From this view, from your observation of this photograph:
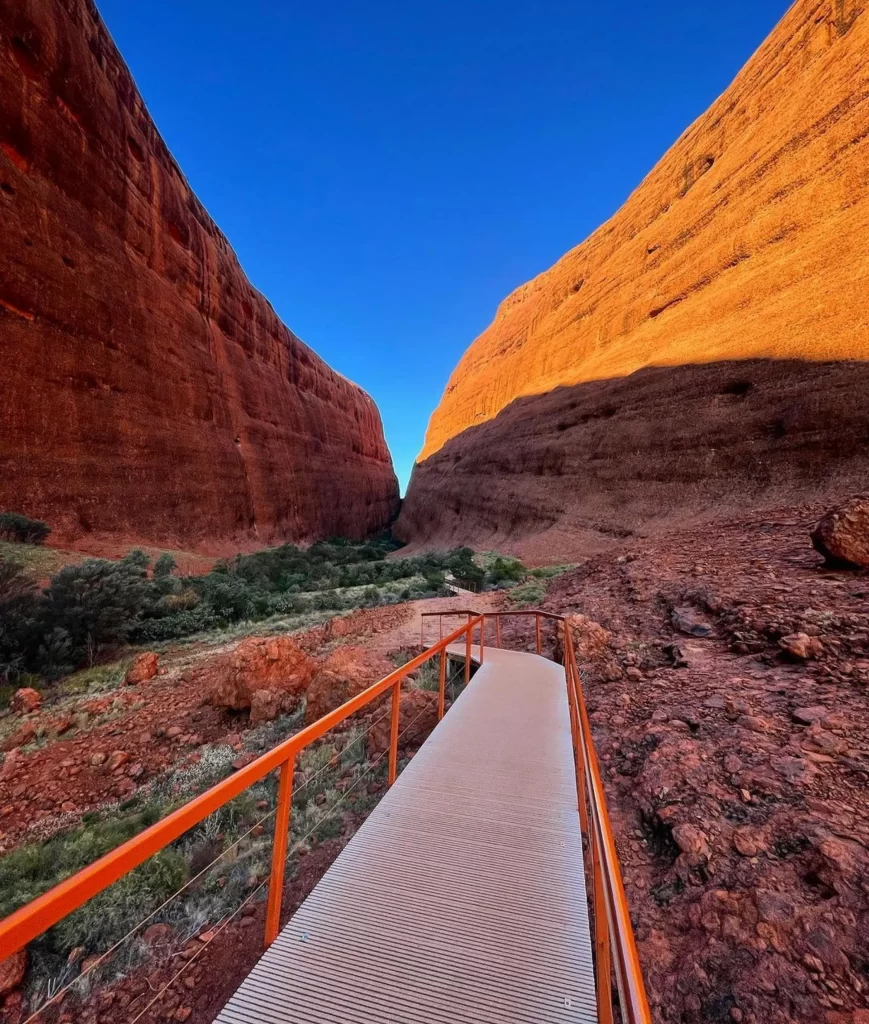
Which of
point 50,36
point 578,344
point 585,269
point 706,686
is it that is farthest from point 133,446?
point 585,269

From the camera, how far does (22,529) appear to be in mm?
13312

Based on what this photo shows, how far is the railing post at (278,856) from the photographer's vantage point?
2088mm

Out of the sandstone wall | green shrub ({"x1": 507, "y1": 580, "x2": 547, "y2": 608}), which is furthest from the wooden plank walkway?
the sandstone wall

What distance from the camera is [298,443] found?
3244 centimetres

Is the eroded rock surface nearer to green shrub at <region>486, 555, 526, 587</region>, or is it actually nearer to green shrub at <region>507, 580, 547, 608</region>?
green shrub at <region>507, 580, 547, 608</region>

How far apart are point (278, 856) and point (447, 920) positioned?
2.72 ft

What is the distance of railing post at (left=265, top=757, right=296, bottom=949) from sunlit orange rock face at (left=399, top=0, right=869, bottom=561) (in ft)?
53.7

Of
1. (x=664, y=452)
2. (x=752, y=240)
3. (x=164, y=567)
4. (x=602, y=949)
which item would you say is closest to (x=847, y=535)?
(x=602, y=949)

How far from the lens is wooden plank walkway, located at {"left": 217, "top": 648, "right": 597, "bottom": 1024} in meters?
1.69

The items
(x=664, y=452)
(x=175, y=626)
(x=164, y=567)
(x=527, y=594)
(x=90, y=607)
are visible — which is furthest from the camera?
(x=664, y=452)

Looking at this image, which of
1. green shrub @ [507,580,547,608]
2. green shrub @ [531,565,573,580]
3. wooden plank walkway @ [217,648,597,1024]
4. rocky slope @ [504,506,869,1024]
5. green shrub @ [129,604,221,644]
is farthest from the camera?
green shrub @ [531,565,573,580]

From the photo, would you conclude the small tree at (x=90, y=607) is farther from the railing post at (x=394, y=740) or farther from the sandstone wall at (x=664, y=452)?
the sandstone wall at (x=664, y=452)

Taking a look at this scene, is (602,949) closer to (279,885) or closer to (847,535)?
(279,885)

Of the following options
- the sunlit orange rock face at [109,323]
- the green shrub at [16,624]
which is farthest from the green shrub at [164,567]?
the green shrub at [16,624]
